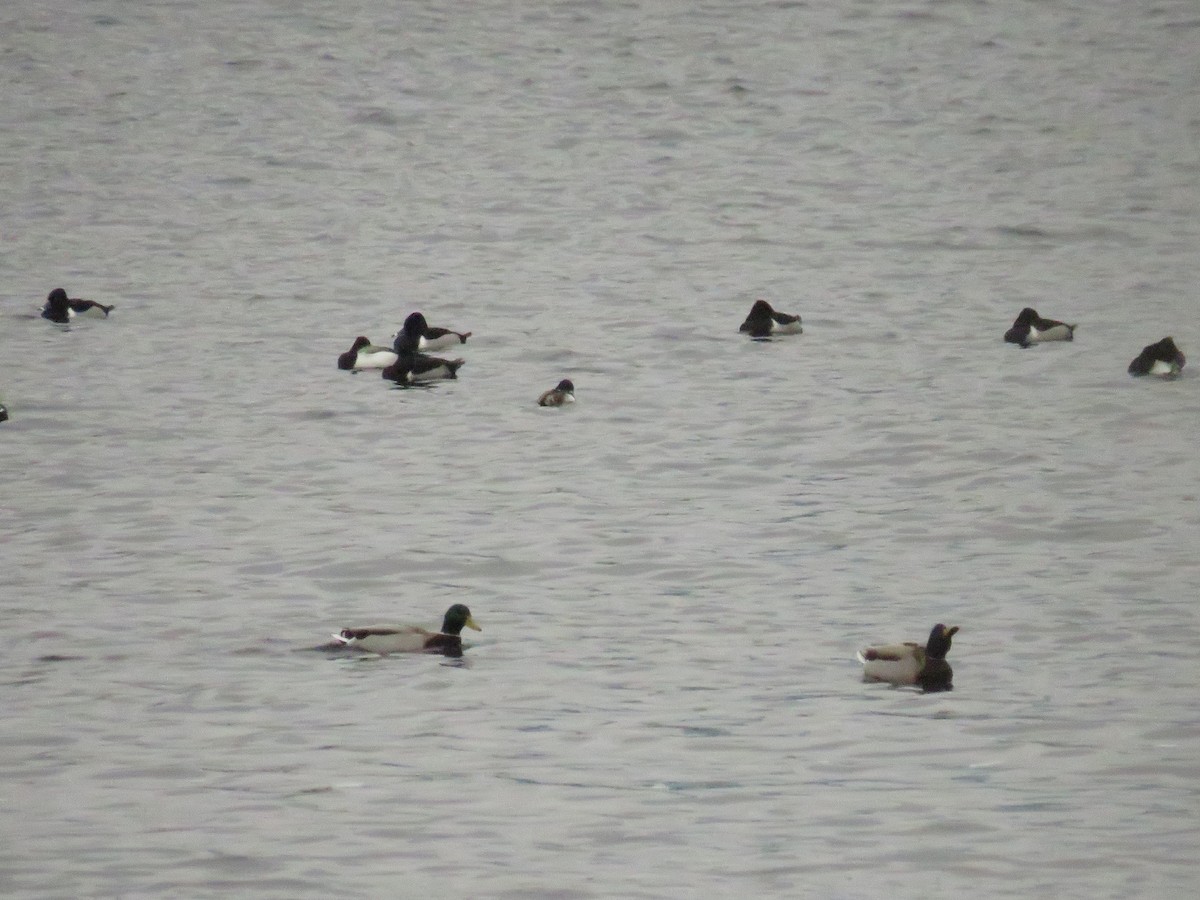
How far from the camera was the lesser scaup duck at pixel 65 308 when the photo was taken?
100 ft

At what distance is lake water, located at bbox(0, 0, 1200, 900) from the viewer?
42.7 ft

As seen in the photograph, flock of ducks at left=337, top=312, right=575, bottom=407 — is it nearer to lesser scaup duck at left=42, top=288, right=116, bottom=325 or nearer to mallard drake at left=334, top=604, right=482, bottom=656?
lesser scaup duck at left=42, top=288, right=116, bottom=325

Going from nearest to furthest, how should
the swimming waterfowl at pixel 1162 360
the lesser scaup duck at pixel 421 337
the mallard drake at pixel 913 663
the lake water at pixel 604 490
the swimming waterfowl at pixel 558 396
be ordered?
the lake water at pixel 604 490, the mallard drake at pixel 913 663, the swimming waterfowl at pixel 558 396, the swimming waterfowl at pixel 1162 360, the lesser scaup duck at pixel 421 337

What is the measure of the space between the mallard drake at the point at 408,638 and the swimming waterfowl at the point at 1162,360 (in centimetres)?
1278

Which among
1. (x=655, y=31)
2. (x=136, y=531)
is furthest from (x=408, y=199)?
(x=136, y=531)

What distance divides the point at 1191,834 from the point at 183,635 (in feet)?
26.2

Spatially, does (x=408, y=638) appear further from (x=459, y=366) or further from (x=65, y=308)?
(x=65, y=308)

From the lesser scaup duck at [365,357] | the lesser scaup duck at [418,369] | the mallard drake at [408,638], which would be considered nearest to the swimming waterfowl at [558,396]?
the lesser scaup duck at [418,369]

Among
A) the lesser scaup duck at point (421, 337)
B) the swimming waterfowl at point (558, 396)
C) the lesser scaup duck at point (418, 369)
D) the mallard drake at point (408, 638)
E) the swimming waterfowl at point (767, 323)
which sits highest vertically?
the swimming waterfowl at point (767, 323)

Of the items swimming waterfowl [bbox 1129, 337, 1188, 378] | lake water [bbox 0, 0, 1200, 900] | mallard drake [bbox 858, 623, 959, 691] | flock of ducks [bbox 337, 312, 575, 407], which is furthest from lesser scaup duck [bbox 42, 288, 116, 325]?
mallard drake [bbox 858, 623, 959, 691]

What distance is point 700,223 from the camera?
129 ft

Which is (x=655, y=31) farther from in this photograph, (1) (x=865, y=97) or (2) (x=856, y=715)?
(2) (x=856, y=715)

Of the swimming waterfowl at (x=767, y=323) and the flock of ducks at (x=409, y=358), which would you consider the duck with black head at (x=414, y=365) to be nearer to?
the flock of ducks at (x=409, y=358)

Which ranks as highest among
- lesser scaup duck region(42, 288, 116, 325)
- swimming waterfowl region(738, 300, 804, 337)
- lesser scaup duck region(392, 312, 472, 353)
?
swimming waterfowl region(738, 300, 804, 337)
